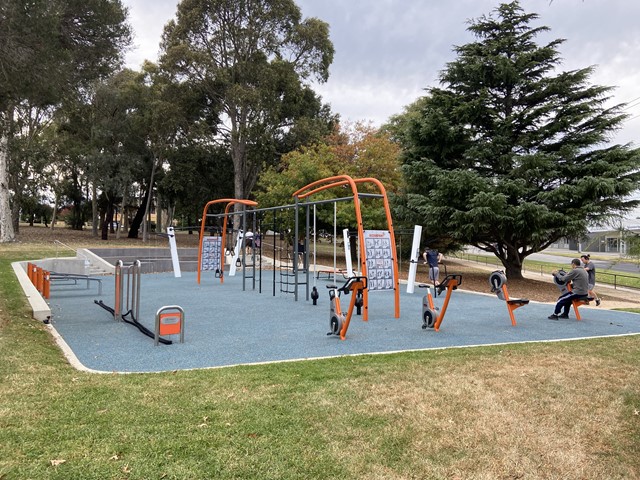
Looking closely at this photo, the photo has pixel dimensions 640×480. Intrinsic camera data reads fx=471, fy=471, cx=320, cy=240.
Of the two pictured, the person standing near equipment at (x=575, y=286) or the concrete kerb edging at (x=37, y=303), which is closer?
the concrete kerb edging at (x=37, y=303)

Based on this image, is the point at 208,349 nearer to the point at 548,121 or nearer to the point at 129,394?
the point at 129,394

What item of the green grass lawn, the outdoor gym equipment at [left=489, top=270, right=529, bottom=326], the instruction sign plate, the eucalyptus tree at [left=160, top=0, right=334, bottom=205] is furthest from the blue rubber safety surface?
the eucalyptus tree at [left=160, top=0, right=334, bottom=205]

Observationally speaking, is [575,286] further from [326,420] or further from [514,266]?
[514,266]

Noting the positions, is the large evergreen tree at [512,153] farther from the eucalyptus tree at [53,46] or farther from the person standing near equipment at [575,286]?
the eucalyptus tree at [53,46]

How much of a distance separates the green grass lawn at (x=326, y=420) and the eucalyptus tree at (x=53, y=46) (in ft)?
16.9

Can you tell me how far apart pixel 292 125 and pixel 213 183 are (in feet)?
31.4

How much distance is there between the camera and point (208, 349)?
6719mm

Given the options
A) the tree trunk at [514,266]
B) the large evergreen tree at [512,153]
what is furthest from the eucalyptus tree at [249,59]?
the tree trunk at [514,266]

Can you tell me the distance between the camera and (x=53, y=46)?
845cm

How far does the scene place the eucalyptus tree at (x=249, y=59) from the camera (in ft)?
90.6

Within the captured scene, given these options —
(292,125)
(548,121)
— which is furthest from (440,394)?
(292,125)

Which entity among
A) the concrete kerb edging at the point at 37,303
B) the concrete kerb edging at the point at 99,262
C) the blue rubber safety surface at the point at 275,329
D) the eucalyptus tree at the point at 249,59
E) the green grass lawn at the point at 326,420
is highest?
the eucalyptus tree at the point at 249,59

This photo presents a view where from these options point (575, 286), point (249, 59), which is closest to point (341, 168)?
point (249, 59)

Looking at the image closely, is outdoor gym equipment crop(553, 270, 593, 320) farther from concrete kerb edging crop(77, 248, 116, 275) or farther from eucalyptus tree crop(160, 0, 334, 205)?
eucalyptus tree crop(160, 0, 334, 205)
